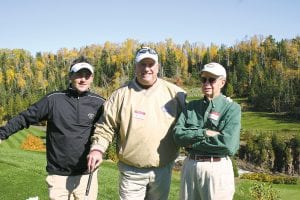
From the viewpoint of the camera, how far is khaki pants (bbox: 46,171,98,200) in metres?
5.35

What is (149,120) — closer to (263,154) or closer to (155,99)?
(155,99)

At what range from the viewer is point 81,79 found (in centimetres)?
539

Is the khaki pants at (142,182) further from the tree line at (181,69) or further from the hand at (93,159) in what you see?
the tree line at (181,69)

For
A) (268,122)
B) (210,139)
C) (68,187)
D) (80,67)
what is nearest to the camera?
(210,139)

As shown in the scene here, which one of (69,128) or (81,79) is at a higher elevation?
(81,79)

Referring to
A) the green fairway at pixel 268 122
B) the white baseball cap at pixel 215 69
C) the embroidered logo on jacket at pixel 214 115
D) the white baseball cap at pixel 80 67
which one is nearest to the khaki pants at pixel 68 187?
the white baseball cap at pixel 80 67

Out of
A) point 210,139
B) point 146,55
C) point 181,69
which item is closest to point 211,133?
point 210,139

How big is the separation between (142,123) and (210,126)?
75 centimetres

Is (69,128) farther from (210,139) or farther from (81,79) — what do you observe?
(210,139)

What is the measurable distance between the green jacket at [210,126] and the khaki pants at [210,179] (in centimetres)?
13

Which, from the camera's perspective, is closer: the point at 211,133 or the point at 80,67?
the point at 211,133

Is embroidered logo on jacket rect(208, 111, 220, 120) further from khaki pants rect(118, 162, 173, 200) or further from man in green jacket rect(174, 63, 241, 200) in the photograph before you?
khaki pants rect(118, 162, 173, 200)

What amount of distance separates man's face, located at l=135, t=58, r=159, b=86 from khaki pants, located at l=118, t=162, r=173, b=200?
3.26 ft

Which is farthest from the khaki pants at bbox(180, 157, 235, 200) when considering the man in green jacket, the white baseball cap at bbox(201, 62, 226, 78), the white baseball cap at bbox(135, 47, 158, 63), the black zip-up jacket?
the black zip-up jacket
